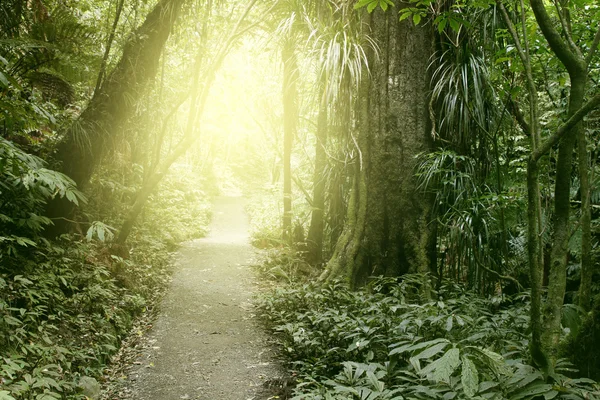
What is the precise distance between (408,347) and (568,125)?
1.07 metres

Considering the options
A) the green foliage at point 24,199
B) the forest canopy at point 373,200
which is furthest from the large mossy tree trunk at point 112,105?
the green foliage at point 24,199

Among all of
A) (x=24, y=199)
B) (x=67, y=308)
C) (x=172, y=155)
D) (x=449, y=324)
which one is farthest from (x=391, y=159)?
(x=24, y=199)

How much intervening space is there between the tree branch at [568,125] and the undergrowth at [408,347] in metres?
0.82

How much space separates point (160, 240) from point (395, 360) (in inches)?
237

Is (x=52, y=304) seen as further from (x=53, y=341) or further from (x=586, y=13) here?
(x=586, y=13)

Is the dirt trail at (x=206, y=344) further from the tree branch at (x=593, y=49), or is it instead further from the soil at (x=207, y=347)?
the tree branch at (x=593, y=49)

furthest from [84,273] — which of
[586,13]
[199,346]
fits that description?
[586,13]

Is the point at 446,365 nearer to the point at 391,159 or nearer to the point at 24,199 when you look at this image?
the point at 391,159

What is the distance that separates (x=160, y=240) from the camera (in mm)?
7660

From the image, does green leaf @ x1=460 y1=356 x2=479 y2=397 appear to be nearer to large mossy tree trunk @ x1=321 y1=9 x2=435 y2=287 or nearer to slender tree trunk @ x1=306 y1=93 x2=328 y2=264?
large mossy tree trunk @ x1=321 y1=9 x2=435 y2=287

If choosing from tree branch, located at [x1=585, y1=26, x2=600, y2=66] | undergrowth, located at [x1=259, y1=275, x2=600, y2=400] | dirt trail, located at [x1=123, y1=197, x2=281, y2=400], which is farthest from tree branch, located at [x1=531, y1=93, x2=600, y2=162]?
dirt trail, located at [x1=123, y1=197, x2=281, y2=400]

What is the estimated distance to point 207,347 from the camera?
12.8 feet

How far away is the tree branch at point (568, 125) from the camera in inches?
58.6

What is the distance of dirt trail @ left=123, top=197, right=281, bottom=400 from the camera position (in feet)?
10.4
